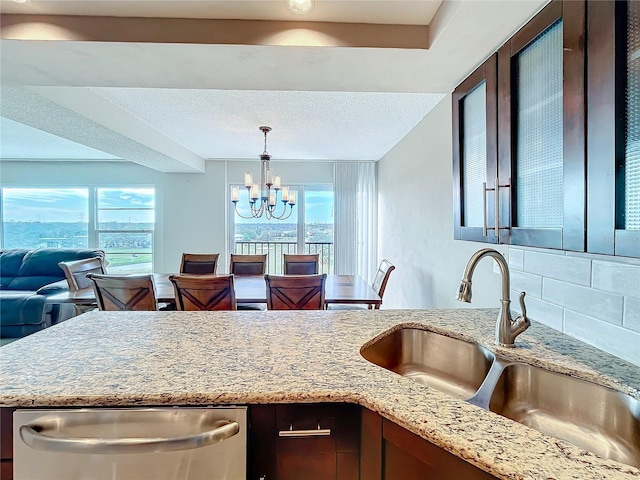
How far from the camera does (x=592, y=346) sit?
107 cm

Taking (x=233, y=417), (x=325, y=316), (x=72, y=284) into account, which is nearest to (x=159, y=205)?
(x=72, y=284)

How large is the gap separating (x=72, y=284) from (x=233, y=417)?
2.92 meters

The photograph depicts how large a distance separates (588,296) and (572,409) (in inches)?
14.9

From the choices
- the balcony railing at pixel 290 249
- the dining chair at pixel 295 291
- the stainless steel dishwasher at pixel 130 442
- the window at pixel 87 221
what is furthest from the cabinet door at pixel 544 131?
the window at pixel 87 221

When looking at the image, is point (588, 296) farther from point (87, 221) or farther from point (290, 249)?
point (87, 221)

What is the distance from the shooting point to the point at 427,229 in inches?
116

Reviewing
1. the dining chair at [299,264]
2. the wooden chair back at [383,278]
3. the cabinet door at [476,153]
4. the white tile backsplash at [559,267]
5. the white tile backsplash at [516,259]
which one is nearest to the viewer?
the white tile backsplash at [559,267]

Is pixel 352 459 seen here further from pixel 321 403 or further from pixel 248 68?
pixel 248 68

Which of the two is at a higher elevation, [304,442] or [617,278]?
[617,278]

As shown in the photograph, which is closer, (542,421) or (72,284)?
(542,421)

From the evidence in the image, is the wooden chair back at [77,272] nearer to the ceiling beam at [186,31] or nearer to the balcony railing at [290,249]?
the ceiling beam at [186,31]

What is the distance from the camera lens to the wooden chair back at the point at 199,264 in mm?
3672

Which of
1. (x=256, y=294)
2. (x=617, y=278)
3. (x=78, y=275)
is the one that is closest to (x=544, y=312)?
(x=617, y=278)

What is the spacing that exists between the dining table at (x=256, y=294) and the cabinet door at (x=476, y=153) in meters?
1.25
